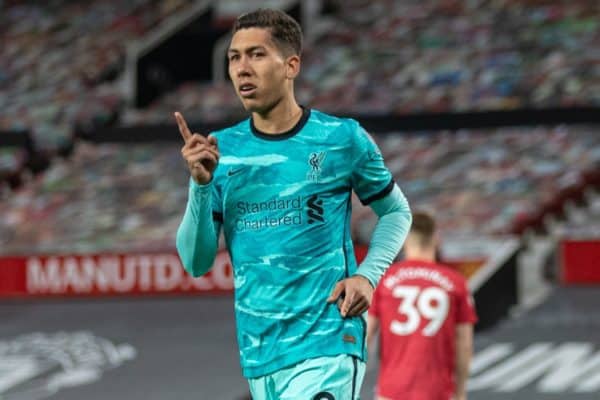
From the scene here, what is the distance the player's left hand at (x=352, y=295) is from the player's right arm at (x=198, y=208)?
35 cm

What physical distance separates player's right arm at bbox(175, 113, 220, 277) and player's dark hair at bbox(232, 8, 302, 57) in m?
0.32

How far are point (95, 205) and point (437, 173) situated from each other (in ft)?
15.1

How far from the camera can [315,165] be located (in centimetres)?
363

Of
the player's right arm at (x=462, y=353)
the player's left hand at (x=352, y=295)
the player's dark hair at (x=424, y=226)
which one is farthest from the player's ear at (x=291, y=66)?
the player's right arm at (x=462, y=353)

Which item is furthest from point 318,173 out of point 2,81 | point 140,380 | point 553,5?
point 2,81

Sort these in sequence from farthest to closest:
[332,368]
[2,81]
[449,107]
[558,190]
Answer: [2,81] < [449,107] < [558,190] < [332,368]

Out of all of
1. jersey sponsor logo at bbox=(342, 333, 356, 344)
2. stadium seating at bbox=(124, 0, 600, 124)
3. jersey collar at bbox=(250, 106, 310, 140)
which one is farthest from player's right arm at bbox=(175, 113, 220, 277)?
stadium seating at bbox=(124, 0, 600, 124)

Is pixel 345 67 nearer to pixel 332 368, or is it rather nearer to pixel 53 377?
pixel 53 377

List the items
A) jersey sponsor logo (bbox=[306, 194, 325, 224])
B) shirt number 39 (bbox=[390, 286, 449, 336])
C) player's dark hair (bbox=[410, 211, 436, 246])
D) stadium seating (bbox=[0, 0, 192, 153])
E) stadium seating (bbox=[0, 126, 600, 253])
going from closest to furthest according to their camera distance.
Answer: jersey sponsor logo (bbox=[306, 194, 325, 224]) < player's dark hair (bbox=[410, 211, 436, 246]) < shirt number 39 (bbox=[390, 286, 449, 336]) < stadium seating (bbox=[0, 126, 600, 253]) < stadium seating (bbox=[0, 0, 192, 153])

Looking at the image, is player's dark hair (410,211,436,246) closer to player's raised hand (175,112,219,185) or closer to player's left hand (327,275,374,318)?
player's left hand (327,275,374,318)

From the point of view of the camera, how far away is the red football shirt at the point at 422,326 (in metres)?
6.10

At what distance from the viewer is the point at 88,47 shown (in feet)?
73.7

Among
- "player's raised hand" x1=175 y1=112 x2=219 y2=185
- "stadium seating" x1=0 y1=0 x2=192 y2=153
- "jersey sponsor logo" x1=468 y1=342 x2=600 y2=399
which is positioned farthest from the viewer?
"stadium seating" x1=0 y1=0 x2=192 y2=153

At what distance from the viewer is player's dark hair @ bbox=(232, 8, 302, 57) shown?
11.7 ft
